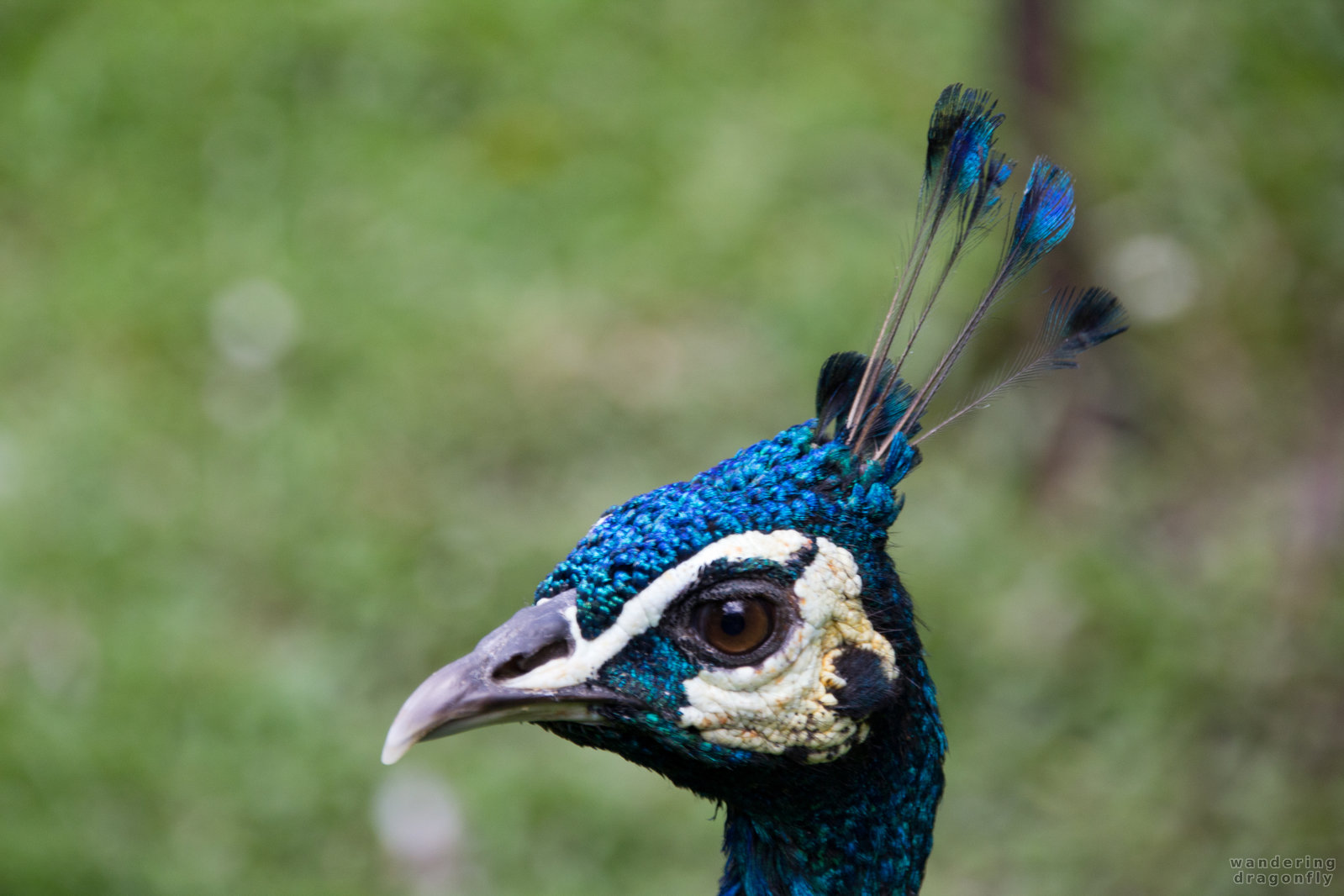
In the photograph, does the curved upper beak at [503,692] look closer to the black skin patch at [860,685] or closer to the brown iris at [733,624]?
the brown iris at [733,624]

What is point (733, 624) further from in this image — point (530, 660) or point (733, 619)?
point (530, 660)

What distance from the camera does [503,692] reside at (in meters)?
1.22

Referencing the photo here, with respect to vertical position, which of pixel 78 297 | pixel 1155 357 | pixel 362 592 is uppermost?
pixel 78 297

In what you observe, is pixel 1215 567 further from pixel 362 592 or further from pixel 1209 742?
pixel 362 592

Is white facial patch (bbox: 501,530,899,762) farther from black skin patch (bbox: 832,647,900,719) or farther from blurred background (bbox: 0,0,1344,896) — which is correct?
blurred background (bbox: 0,0,1344,896)

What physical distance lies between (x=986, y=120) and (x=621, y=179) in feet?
8.70

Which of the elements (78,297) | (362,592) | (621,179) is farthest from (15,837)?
(621,179)

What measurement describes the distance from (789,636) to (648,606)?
0.13 m

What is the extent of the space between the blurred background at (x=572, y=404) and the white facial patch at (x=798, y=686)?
1.03m

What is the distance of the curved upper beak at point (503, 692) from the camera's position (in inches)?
47.6

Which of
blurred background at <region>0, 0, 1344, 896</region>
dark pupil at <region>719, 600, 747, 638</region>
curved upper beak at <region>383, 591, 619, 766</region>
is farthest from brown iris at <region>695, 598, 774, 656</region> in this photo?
blurred background at <region>0, 0, 1344, 896</region>

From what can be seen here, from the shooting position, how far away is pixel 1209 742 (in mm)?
2633

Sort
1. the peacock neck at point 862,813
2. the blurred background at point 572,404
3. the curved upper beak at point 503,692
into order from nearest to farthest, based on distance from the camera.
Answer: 1. the curved upper beak at point 503,692
2. the peacock neck at point 862,813
3. the blurred background at point 572,404

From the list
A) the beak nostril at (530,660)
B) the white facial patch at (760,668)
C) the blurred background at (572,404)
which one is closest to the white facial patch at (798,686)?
the white facial patch at (760,668)
